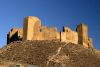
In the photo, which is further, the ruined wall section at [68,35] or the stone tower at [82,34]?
the stone tower at [82,34]

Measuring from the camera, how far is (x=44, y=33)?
63.2m

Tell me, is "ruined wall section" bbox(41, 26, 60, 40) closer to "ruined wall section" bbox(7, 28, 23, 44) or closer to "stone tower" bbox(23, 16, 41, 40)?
"stone tower" bbox(23, 16, 41, 40)

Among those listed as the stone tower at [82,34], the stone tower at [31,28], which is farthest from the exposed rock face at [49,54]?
the stone tower at [82,34]

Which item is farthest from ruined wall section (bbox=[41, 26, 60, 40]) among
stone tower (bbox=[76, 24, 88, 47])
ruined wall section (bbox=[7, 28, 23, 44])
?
stone tower (bbox=[76, 24, 88, 47])

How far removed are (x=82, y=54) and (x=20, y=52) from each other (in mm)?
8611

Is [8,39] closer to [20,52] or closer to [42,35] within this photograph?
[42,35]

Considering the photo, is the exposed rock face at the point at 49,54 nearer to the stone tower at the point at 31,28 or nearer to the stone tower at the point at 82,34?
the stone tower at the point at 31,28

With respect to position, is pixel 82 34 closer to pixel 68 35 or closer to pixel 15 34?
pixel 68 35

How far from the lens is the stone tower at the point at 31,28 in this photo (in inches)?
2431

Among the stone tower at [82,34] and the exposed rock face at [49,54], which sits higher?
the stone tower at [82,34]

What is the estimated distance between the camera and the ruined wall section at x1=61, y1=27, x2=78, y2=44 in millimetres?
64562

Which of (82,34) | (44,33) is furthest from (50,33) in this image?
(82,34)

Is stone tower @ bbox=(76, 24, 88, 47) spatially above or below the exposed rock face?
above

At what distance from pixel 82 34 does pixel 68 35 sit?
11.0 ft
